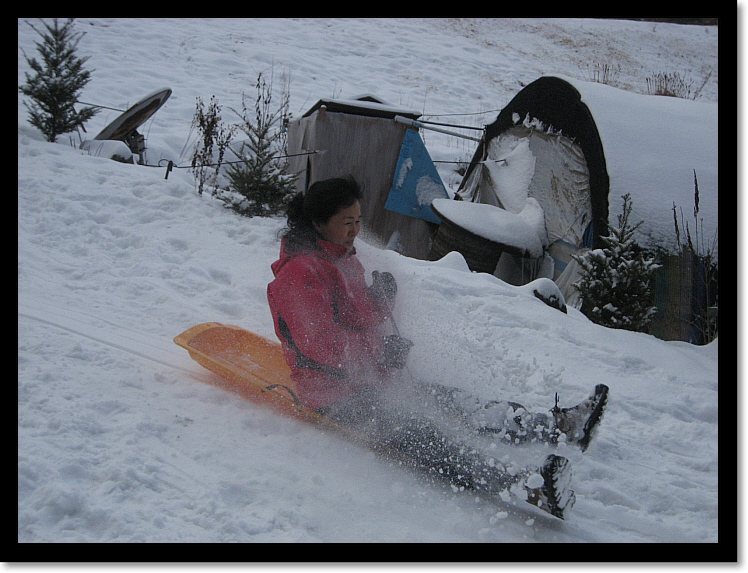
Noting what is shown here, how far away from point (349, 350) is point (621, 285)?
101 inches

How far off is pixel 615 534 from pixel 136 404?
2020mm

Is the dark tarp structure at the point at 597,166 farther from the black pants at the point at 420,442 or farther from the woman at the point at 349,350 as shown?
Result: the black pants at the point at 420,442

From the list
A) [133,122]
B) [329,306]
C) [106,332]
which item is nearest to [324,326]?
[329,306]

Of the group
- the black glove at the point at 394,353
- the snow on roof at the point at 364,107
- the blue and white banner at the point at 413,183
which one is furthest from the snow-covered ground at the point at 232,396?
the blue and white banner at the point at 413,183

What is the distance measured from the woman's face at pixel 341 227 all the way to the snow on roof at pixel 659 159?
2.83 m

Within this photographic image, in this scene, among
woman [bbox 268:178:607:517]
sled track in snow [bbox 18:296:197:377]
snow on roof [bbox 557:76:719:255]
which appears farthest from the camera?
snow on roof [bbox 557:76:719:255]

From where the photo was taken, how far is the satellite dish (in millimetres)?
7219

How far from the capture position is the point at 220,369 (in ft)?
8.70

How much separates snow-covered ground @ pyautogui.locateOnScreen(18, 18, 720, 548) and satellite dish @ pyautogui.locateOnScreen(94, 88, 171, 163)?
101 cm

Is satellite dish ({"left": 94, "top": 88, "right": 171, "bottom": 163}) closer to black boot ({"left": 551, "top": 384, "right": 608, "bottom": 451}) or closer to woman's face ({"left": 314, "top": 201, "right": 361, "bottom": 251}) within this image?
woman's face ({"left": 314, "top": 201, "right": 361, "bottom": 251})

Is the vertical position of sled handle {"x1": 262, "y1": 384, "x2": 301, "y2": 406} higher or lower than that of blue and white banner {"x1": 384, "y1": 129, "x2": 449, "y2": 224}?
lower

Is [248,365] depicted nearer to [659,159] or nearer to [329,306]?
[329,306]

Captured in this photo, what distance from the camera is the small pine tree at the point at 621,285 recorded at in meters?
4.03

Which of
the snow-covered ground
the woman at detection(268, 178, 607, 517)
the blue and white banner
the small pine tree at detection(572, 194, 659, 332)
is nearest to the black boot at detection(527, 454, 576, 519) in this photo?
the snow-covered ground
